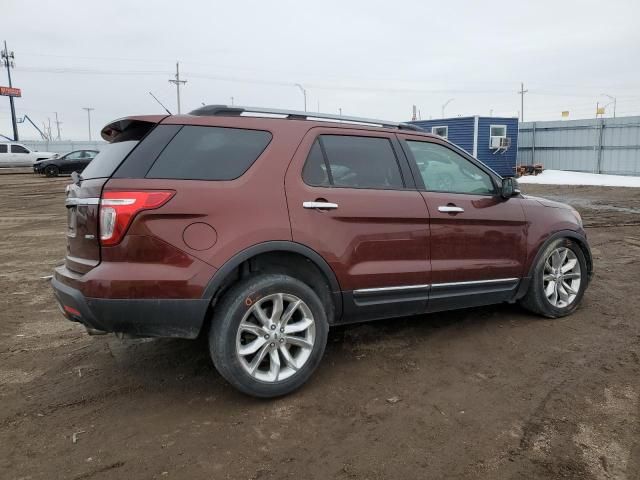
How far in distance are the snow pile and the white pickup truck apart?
2840 cm

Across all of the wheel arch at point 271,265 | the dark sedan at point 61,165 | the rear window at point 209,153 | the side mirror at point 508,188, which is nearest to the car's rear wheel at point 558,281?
the side mirror at point 508,188

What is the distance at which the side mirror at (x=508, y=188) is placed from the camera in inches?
169

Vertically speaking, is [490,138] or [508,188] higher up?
[490,138]

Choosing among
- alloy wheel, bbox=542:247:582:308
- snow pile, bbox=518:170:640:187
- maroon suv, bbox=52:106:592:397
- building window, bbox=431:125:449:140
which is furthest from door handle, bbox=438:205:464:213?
building window, bbox=431:125:449:140

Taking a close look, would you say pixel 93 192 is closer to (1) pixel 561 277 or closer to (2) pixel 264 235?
(2) pixel 264 235

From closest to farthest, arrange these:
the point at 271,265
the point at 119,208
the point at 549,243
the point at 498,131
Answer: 1. the point at 119,208
2. the point at 271,265
3. the point at 549,243
4. the point at 498,131

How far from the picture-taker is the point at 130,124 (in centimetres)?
317

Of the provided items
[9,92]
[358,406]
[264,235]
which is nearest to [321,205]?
[264,235]

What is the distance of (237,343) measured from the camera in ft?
9.89

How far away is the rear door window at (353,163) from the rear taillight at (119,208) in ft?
3.42

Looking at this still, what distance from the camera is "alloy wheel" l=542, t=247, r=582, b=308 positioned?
464 cm

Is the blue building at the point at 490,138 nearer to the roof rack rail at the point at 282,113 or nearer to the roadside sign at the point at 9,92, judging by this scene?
the roof rack rail at the point at 282,113

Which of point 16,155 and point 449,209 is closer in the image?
point 449,209

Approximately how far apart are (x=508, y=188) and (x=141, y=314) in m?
3.17
